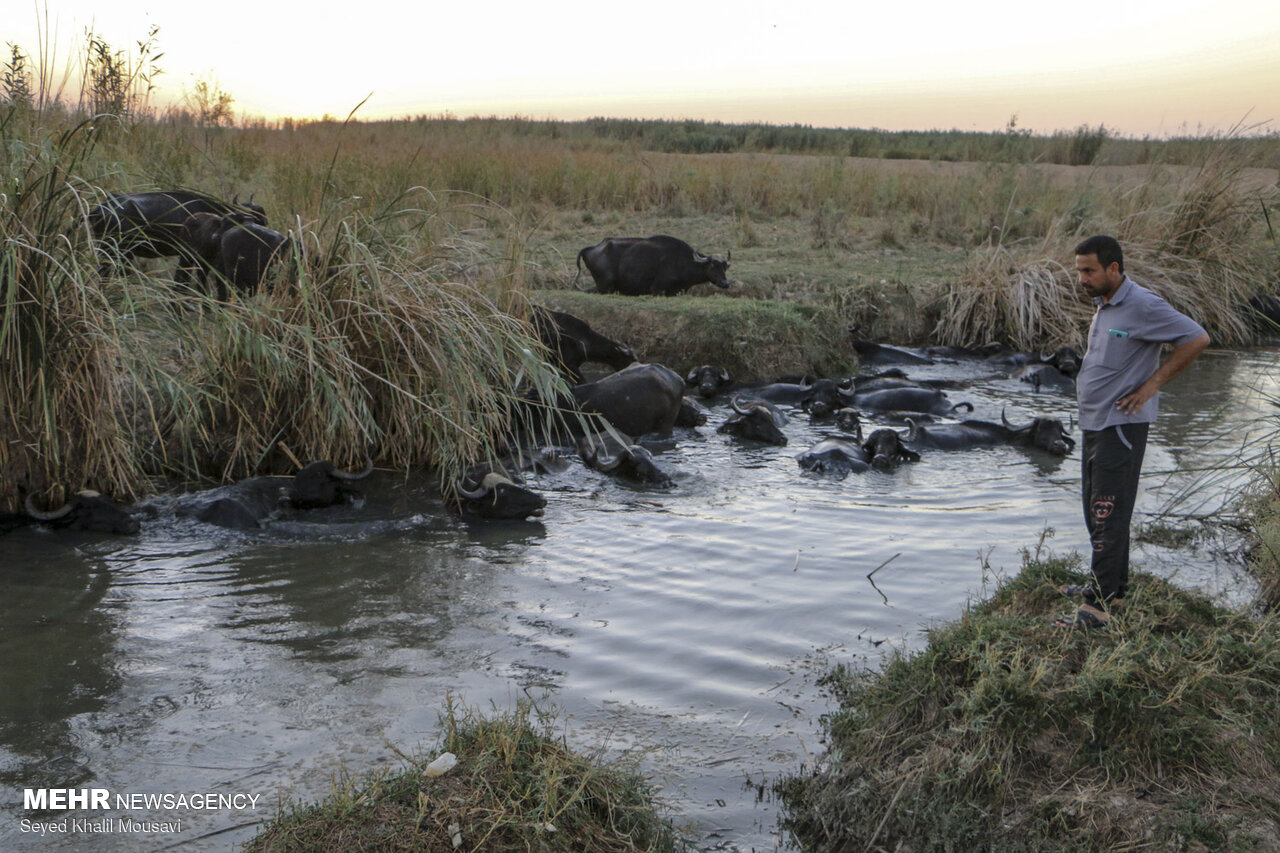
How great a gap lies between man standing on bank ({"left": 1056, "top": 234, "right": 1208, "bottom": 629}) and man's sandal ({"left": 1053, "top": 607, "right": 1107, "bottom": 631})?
0.30 ft

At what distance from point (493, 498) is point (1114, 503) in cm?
373

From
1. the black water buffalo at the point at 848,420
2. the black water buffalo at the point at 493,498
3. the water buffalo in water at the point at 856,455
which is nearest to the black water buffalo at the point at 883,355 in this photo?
the black water buffalo at the point at 848,420

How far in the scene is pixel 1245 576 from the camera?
230 inches

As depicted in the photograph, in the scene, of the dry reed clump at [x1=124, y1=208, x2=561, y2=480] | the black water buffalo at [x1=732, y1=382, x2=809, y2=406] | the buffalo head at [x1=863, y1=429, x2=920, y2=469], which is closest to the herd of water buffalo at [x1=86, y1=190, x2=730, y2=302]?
the dry reed clump at [x1=124, y1=208, x2=561, y2=480]

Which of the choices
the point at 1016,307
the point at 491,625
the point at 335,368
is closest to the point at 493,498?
the point at 335,368

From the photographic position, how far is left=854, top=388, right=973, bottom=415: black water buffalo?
9.81m

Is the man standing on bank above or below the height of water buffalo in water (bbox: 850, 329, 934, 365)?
above

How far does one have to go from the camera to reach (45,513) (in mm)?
5988

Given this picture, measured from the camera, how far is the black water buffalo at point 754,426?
28.6 ft

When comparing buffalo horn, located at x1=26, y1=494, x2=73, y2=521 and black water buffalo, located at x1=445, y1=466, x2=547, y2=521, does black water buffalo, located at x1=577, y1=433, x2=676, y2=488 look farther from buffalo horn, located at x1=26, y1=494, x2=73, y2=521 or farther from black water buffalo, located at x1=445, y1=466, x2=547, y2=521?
buffalo horn, located at x1=26, y1=494, x2=73, y2=521

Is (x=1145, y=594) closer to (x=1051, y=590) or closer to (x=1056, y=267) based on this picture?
(x=1051, y=590)

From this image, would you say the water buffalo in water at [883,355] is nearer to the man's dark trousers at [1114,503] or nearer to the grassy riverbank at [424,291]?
the grassy riverbank at [424,291]

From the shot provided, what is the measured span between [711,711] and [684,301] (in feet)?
25.4

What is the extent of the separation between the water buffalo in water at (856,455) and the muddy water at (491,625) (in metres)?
0.14
